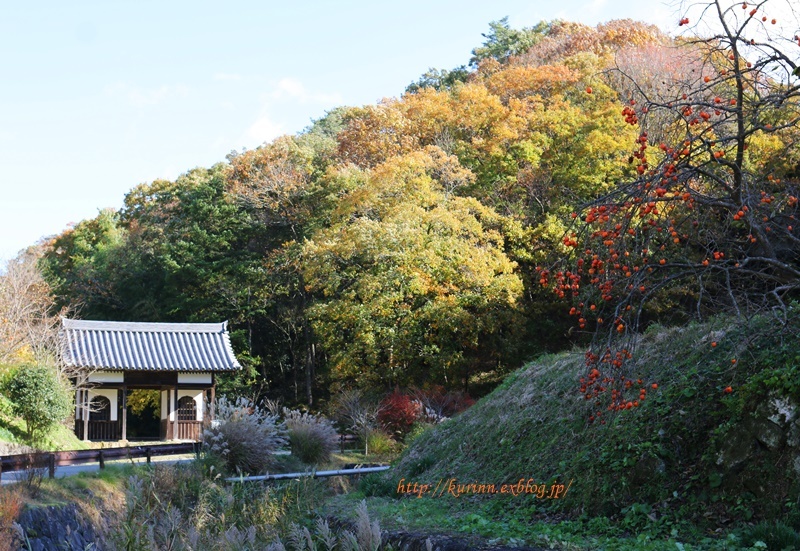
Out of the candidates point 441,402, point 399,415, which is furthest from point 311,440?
point 441,402

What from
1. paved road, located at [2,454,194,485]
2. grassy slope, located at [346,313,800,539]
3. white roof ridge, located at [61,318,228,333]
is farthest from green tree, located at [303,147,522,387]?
grassy slope, located at [346,313,800,539]

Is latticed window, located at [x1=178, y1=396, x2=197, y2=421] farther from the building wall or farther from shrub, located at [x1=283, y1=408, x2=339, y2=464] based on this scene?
shrub, located at [x1=283, y1=408, x2=339, y2=464]

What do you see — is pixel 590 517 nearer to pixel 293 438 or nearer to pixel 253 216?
pixel 293 438

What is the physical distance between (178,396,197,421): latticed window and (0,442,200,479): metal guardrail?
946 cm

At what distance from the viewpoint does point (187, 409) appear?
26547 millimetres

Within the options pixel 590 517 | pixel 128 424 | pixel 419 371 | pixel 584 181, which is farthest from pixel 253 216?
pixel 590 517

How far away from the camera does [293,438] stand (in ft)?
57.2

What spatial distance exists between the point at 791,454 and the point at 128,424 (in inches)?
1032

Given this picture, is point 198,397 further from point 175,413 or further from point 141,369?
point 141,369

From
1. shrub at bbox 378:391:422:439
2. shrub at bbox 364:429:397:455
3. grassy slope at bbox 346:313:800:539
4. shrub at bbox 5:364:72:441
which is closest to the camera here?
grassy slope at bbox 346:313:800:539

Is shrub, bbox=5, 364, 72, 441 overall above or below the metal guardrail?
above

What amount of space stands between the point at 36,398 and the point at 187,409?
6587 mm

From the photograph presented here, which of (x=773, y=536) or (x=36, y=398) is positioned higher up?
(x=36, y=398)

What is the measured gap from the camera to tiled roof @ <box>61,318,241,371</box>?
2531 centimetres
